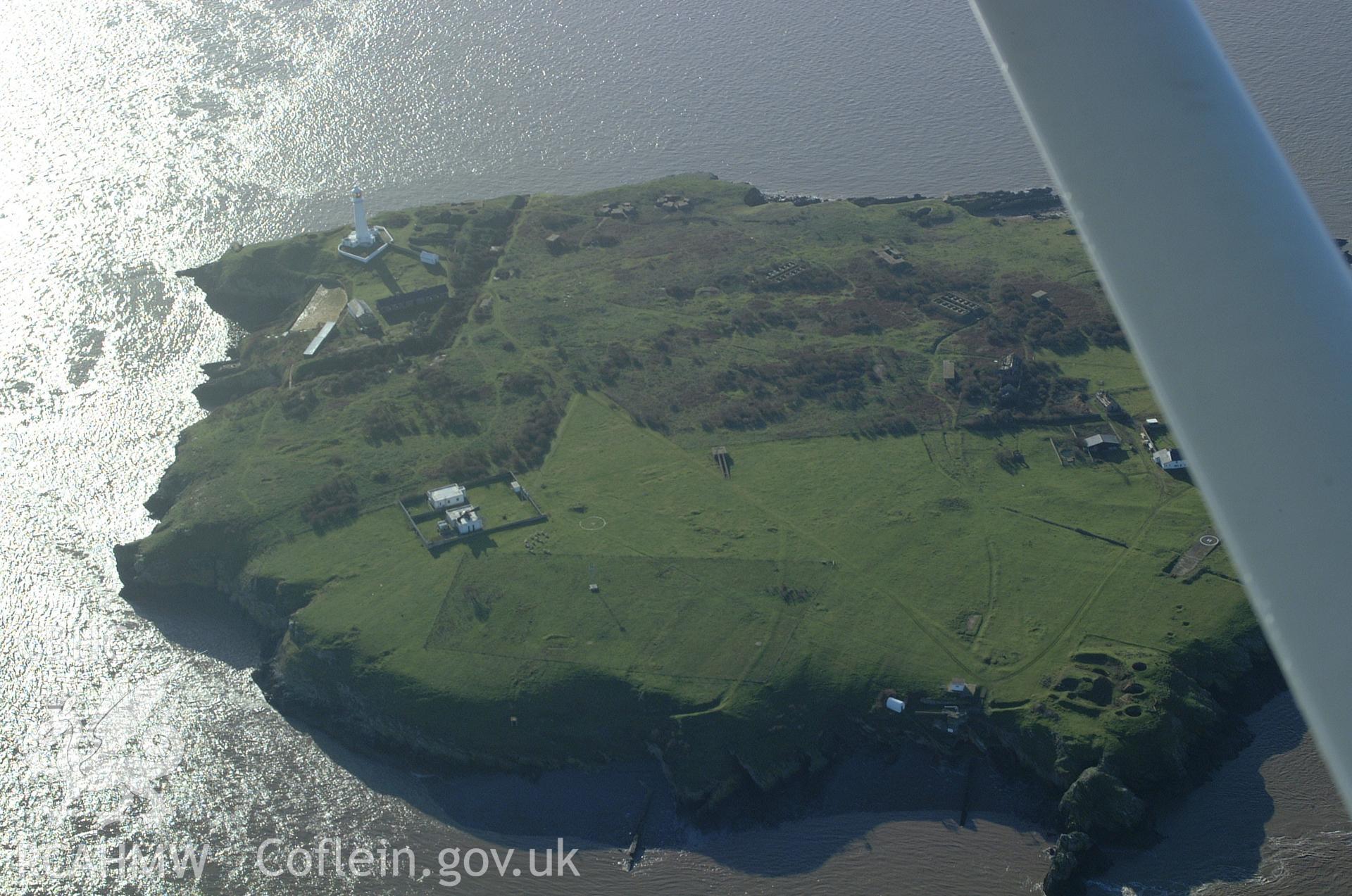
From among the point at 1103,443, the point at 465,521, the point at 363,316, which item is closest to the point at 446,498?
the point at 465,521

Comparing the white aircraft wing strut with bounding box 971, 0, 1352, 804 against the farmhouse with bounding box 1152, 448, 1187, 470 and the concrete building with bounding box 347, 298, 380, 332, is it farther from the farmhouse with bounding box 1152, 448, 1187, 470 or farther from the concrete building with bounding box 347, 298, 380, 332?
the concrete building with bounding box 347, 298, 380, 332

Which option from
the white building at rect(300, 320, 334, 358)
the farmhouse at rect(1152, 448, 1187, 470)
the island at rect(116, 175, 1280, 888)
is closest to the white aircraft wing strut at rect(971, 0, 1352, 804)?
the island at rect(116, 175, 1280, 888)

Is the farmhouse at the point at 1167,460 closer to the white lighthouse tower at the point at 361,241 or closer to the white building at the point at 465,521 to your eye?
the white building at the point at 465,521

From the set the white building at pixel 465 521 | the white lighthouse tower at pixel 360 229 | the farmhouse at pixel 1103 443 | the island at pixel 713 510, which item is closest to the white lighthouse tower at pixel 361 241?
the white lighthouse tower at pixel 360 229

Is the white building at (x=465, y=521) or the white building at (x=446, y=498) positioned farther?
the white building at (x=446, y=498)

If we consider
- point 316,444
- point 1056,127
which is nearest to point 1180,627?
point 316,444

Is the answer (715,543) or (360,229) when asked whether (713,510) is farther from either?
(360,229)
